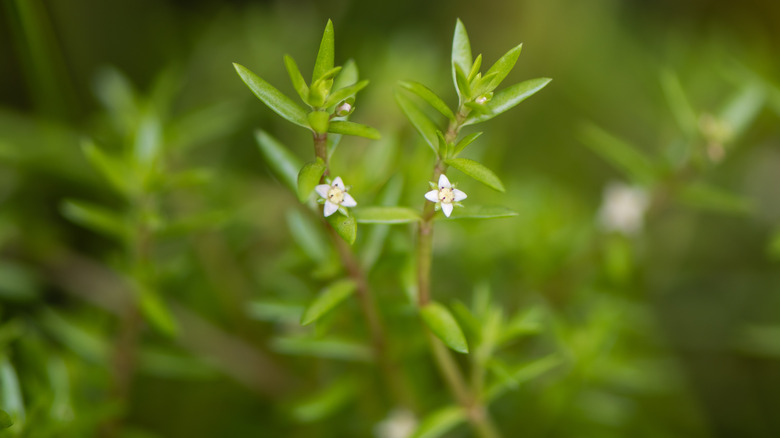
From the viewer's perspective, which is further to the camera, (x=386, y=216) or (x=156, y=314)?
(x=156, y=314)

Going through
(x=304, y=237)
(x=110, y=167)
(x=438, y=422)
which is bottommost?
(x=438, y=422)

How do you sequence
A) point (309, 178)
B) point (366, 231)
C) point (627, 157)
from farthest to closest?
1. point (627, 157)
2. point (366, 231)
3. point (309, 178)

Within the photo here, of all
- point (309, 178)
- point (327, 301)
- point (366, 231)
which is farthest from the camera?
point (366, 231)

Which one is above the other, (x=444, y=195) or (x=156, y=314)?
(x=156, y=314)

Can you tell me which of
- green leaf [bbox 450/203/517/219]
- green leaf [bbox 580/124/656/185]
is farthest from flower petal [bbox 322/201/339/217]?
green leaf [bbox 580/124/656/185]

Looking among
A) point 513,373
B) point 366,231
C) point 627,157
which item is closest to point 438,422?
point 513,373

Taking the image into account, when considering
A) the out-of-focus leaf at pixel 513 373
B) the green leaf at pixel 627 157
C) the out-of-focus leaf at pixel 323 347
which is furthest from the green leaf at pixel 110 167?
the green leaf at pixel 627 157

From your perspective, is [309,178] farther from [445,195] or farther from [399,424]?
[399,424]
